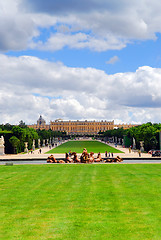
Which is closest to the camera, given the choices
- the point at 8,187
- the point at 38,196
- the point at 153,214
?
the point at 153,214

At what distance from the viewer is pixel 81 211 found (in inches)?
518

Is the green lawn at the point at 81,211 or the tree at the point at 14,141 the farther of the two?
the tree at the point at 14,141

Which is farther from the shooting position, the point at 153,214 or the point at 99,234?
A: the point at 153,214

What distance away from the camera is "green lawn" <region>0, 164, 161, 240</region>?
1036 centimetres

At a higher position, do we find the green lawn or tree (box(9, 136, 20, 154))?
tree (box(9, 136, 20, 154))

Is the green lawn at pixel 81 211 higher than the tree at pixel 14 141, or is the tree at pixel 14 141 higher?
the tree at pixel 14 141

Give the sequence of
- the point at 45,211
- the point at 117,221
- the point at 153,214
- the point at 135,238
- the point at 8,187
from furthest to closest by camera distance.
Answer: the point at 8,187 → the point at 45,211 → the point at 153,214 → the point at 117,221 → the point at 135,238

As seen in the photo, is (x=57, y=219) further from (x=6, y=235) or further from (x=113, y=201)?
(x=113, y=201)

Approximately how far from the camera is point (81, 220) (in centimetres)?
1178

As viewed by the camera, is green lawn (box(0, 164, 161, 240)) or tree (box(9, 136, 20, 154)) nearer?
green lawn (box(0, 164, 161, 240))

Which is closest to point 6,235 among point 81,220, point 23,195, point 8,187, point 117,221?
point 81,220

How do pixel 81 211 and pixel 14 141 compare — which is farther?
pixel 14 141

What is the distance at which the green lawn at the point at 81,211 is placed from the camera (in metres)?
10.4

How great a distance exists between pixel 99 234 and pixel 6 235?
3111 mm
